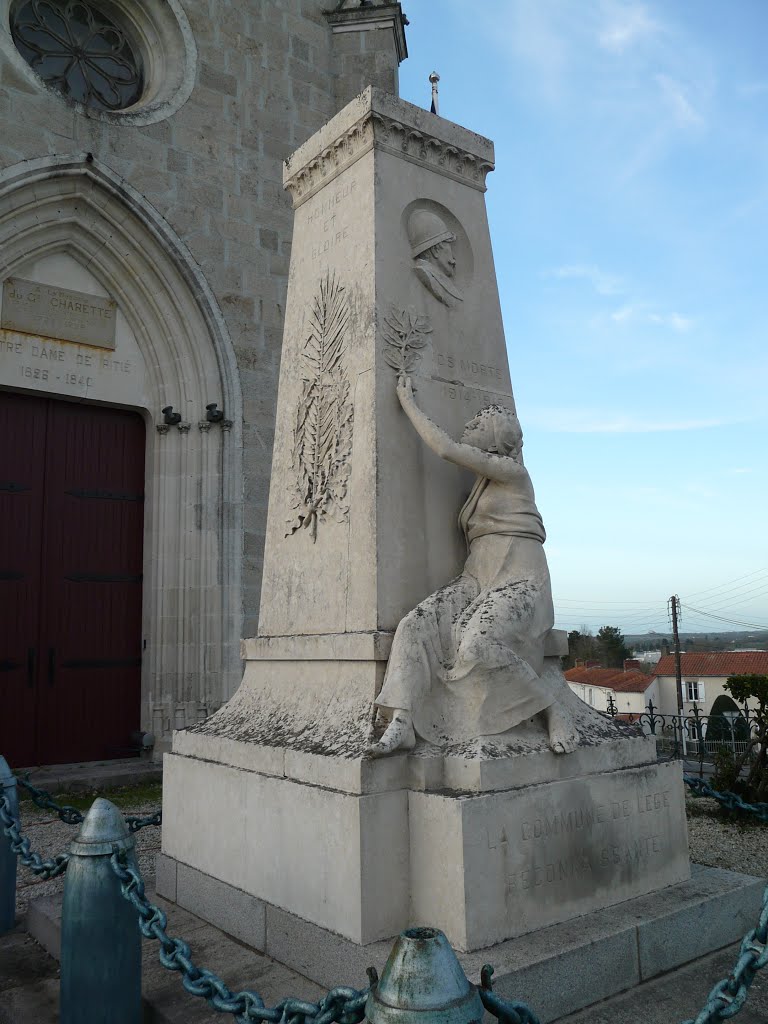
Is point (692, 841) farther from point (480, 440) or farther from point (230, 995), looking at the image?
point (230, 995)

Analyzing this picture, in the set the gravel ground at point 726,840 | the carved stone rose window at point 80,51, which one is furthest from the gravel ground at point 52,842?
the carved stone rose window at point 80,51

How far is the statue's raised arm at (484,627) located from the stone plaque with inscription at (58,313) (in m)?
6.04

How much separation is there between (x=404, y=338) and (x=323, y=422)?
59cm

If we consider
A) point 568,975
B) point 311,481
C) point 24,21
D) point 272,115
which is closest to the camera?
point 568,975

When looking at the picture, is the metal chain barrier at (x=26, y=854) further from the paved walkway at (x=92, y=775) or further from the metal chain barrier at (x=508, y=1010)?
the paved walkway at (x=92, y=775)

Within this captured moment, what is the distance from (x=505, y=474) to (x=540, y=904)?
1735 mm

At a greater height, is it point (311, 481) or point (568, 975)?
point (311, 481)

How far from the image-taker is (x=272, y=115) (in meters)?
9.91

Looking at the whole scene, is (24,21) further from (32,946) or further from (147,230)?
(32,946)

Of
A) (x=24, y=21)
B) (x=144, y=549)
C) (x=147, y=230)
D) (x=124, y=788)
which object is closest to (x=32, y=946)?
(x=124, y=788)

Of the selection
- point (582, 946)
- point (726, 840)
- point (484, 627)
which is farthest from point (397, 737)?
point (726, 840)

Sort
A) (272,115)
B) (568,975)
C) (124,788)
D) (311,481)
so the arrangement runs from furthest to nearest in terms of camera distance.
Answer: (272,115)
(124,788)
(311,481)
(568,975)

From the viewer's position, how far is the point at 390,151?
157 inches

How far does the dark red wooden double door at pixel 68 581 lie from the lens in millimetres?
8023
